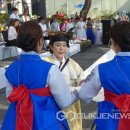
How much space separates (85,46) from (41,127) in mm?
13016

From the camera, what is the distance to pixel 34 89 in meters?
2.79

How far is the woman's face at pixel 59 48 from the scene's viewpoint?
12.9ft

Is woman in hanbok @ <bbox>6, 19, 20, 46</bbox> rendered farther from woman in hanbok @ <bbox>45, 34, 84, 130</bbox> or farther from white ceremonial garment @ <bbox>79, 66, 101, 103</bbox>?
white ceremonial garment @ <bbox>79, 66, 101, 103</bbox>

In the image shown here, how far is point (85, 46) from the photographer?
15.7m

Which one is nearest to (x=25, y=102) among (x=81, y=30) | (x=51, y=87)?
(x=51, y=87)

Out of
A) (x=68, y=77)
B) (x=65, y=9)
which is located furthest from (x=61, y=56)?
(x=65, y=9)

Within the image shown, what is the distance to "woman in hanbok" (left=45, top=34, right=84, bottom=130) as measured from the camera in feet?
11.5

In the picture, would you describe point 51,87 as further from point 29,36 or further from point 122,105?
point 122,105

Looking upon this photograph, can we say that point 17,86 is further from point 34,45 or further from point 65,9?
point 65,9

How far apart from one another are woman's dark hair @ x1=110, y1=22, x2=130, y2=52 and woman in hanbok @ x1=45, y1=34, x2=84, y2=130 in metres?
0.94

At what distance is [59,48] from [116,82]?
53.3 inches

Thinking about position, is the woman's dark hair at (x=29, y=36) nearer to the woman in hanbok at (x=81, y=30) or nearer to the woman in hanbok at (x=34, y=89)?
the woman in hanbok at (x=34, y=89)

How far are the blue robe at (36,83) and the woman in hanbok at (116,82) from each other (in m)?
0.33

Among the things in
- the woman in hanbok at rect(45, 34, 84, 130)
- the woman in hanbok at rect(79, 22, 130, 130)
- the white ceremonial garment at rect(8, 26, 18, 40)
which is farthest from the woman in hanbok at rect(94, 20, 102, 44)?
the woman in hanbok at rect(79, 22, 130, 130)
